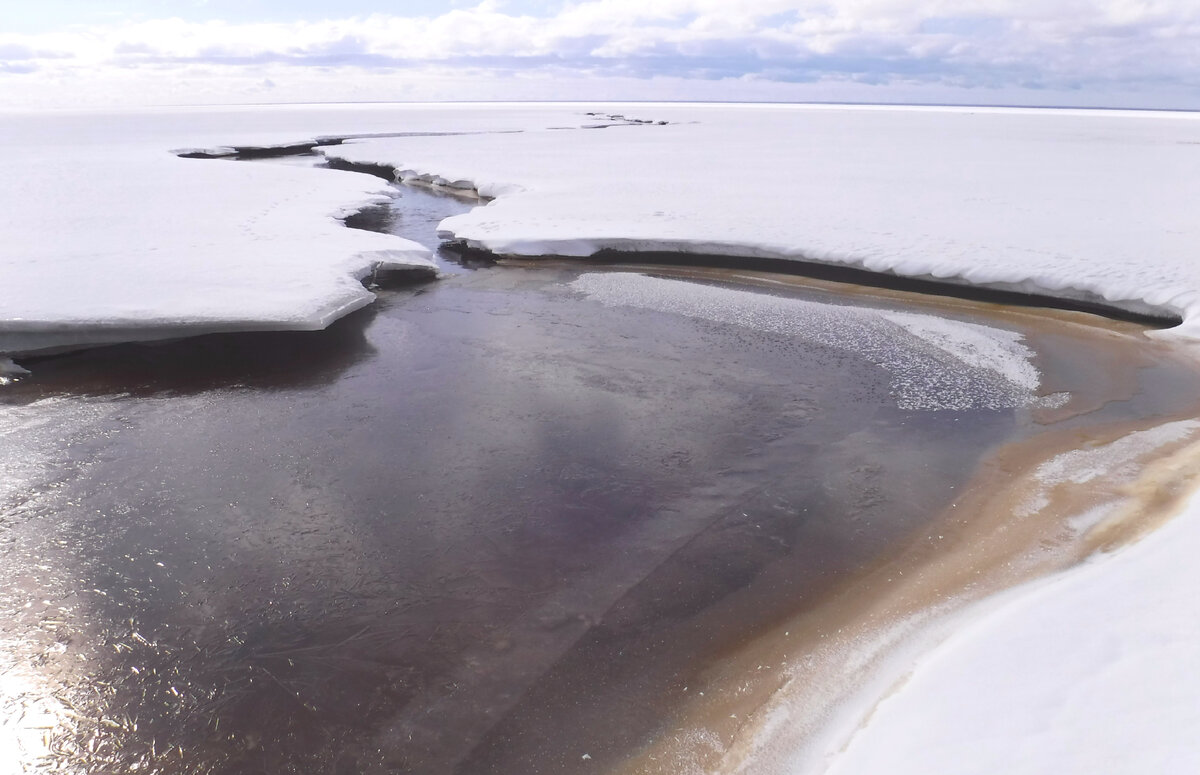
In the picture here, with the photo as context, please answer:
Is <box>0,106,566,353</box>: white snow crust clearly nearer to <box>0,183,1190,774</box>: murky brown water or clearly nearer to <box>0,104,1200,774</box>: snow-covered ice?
<box>0,104,1200,774</box>: snow-covered ice

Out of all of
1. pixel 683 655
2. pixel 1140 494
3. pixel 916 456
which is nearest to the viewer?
pixel 683 655

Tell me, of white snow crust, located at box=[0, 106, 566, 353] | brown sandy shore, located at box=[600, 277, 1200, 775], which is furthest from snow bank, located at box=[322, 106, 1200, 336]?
brown sandy shore, located at box=[600, 277, 1200, 775]

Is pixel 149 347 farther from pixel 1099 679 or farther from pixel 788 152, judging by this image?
pixel 788 152

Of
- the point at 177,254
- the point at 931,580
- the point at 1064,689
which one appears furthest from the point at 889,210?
the point at 1064,689

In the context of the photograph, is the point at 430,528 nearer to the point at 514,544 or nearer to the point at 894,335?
the point at 514,544

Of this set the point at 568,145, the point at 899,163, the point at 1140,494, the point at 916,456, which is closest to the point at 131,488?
the point at 916,456

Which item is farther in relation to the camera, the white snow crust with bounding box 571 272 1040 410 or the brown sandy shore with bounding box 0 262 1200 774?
the white snow crust with bounding box 571 272 1040 410

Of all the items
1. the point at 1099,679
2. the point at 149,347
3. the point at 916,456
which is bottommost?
the point at 149,347

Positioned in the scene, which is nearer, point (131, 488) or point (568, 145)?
point (131, 488)

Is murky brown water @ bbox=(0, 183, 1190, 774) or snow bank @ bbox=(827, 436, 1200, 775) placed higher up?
snow bank @ bbox=(827, 436, 1200, 775)
